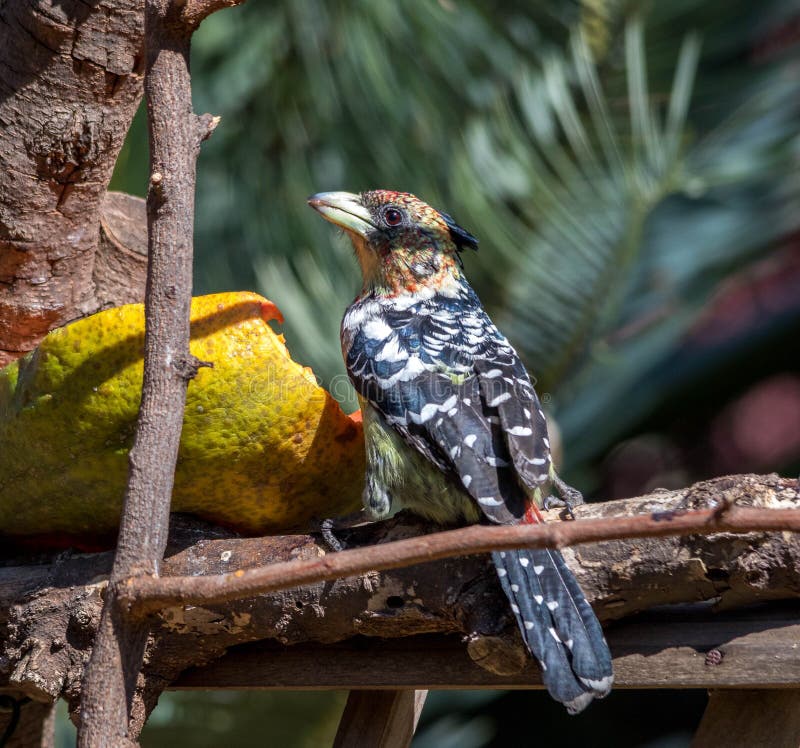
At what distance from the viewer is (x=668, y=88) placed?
4.00 m

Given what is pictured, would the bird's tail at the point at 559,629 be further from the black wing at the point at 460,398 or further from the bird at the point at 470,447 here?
the black wing at the point at 460,398

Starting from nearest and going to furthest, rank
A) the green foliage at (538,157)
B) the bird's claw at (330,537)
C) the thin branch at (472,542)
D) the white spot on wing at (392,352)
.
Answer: the thin branch at (472,542), the bird's claw at (330,537), the white spot on wing at (392,352), the green foliage at (538,157)

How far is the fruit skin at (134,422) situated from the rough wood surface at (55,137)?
35cm

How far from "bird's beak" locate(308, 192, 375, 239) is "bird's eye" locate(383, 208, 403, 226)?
0.04m

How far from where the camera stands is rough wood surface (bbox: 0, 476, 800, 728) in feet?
4.73

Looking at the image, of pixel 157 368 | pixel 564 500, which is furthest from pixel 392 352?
pixel 157 368

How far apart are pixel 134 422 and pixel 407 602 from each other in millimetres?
554

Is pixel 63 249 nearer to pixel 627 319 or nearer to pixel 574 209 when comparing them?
pixel 574 209

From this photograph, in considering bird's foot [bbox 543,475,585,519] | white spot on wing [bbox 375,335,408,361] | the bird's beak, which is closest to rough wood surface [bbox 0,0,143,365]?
the bird's beak

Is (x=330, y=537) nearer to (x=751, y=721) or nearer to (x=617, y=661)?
(x=617, y=661)

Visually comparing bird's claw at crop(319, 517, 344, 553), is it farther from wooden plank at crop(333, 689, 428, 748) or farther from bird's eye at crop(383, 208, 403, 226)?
bird's eye at crop(383, 208, 403, 226)

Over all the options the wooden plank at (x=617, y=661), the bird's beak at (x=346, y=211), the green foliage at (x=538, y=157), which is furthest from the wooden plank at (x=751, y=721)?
the green foliage at (x=538, y=157)

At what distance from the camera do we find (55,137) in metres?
1.91

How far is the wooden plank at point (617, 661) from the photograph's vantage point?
144 cm
